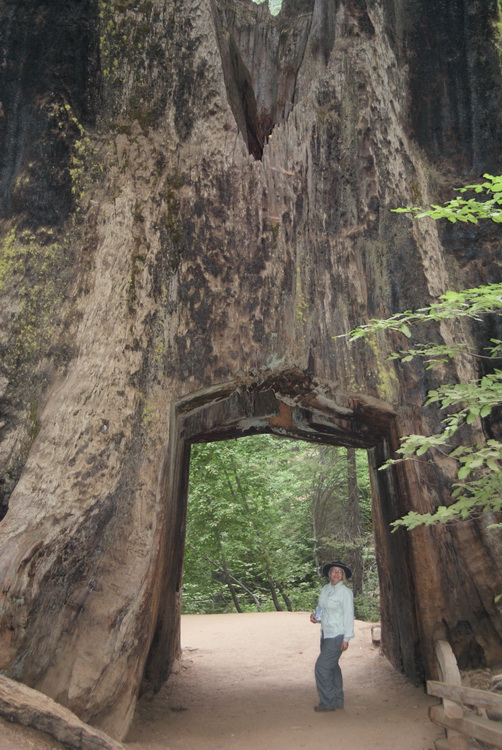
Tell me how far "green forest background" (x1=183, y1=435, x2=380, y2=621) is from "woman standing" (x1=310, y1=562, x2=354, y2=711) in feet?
24.1

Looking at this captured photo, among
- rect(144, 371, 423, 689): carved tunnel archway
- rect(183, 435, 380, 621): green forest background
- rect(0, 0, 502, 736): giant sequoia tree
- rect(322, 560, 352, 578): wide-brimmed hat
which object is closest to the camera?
rect(0, 0, 502, 736): giant sequoia tree

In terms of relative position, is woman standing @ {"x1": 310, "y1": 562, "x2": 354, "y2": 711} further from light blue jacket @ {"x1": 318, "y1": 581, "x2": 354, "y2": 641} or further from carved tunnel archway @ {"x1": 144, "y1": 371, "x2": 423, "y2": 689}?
carved tunnel archway @ {"x1": 144, "y1": 371, "x2": 423, "y2": 689}

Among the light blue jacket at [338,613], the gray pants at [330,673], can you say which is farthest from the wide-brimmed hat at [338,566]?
the gray pants at [330,673]

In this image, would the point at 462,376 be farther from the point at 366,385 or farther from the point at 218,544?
the point at 218,544

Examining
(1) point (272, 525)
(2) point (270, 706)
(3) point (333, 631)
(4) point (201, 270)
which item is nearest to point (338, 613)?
(3) point (333, 631)

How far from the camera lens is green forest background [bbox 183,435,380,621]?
14492 mm

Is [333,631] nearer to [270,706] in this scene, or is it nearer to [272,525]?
[270,706]

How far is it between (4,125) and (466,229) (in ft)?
19.6

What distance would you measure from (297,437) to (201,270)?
315 cm

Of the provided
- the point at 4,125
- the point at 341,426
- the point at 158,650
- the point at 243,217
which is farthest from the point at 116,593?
the point at 4,125

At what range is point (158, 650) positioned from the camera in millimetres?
7598

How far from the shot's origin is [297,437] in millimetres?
8672

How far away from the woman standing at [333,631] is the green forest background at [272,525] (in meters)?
7.34

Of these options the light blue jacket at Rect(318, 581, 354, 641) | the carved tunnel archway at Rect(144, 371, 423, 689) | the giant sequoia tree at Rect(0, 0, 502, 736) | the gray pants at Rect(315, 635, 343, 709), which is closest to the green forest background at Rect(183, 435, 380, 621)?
the carved tunnel archway at Rect(144, 371, 423, 689)
